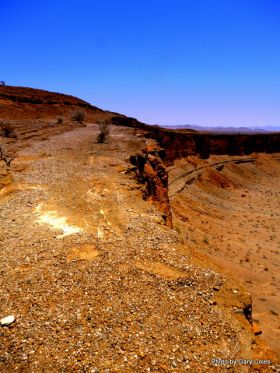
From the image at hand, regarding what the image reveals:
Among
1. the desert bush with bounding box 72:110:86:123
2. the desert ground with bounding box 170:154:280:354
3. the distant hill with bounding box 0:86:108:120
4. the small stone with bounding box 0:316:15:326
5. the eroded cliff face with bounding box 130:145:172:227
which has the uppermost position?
the distant hill with bounding box 0:86:108:120

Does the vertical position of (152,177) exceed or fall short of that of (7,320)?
it exceeds it

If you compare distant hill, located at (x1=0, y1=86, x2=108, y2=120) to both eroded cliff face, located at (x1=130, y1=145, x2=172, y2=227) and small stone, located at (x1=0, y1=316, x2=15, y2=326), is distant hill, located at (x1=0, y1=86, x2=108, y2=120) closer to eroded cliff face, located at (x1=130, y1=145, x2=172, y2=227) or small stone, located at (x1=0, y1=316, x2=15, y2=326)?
eroded cliff face, located at (x1=130, y1=145, x2=172, y2=227)

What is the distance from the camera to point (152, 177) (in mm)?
17719

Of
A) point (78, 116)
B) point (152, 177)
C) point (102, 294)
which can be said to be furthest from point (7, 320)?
point (78, 116)

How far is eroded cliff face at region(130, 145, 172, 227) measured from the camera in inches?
645

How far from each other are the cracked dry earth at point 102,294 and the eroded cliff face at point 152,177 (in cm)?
448

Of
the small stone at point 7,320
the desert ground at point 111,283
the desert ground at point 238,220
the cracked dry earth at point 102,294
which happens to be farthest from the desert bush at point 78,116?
the small stone at point 7,320

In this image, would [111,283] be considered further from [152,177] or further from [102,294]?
[152,177]

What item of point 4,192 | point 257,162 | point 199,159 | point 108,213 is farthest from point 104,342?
point 257,162

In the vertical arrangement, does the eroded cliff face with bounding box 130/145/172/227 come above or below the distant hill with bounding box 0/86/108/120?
below

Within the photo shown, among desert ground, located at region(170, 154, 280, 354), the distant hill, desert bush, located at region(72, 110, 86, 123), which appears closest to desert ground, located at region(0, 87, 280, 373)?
desert ground, located at region(170, 154, 280, 354)

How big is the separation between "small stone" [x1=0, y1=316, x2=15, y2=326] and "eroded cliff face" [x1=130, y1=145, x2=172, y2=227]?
9209mm

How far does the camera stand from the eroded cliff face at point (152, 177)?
53.7 ft

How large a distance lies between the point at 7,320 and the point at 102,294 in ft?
5.93
